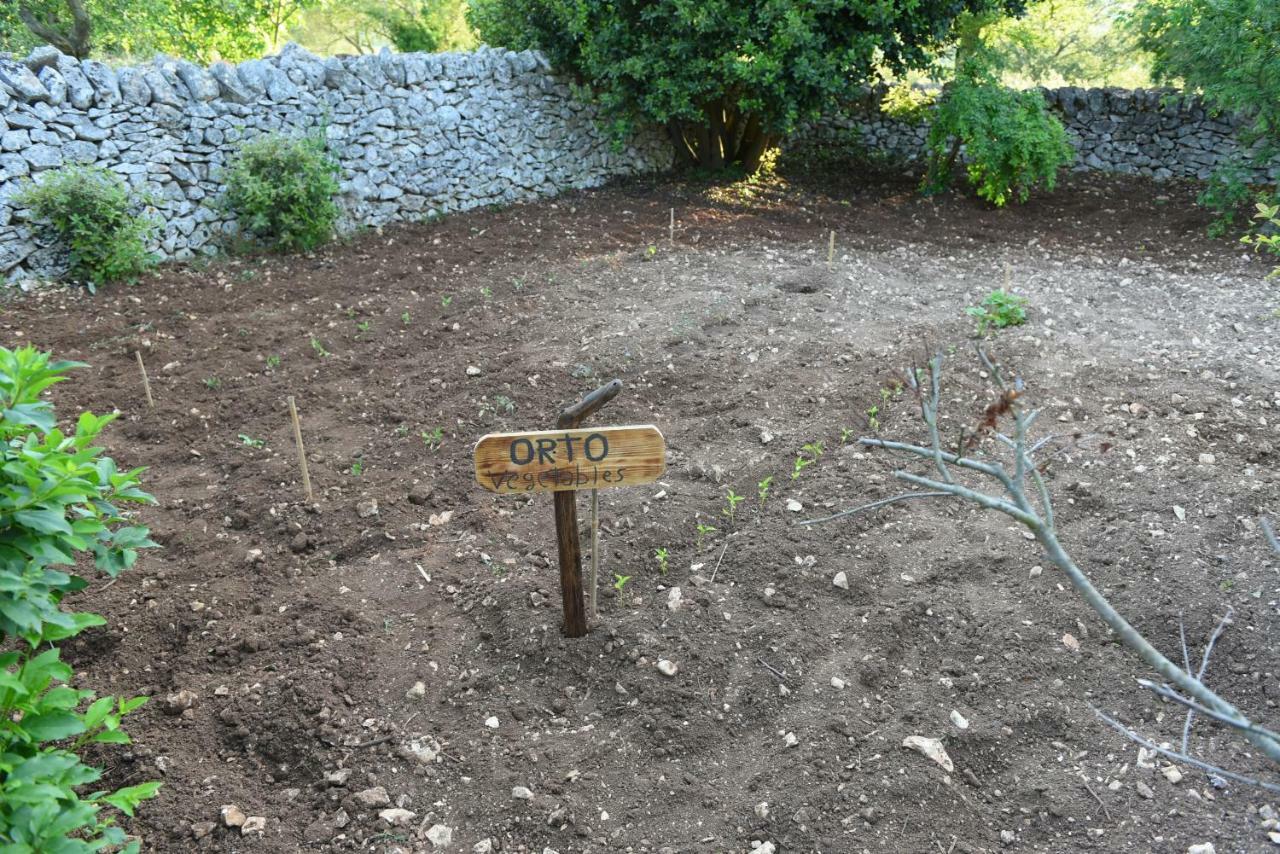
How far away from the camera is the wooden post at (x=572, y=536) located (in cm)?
280

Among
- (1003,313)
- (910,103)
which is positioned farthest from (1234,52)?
(1003,313)

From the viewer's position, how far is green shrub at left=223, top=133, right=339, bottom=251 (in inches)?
273

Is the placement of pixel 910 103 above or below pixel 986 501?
above

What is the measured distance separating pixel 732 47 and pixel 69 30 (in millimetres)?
7684

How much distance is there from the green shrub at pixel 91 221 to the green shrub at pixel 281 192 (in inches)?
30.3

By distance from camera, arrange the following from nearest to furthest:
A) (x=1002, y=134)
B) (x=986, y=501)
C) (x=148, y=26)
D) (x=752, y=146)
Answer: (x=986, y=501)
(x=1002, y=134)
(x=752, y=146)
(x=148, y=26)

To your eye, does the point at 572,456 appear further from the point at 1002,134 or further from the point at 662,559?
the point at 1002,134

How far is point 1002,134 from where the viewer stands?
24.9 feet

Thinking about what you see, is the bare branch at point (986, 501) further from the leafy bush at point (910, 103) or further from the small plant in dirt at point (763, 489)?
the leafy bush at point (910, 103)

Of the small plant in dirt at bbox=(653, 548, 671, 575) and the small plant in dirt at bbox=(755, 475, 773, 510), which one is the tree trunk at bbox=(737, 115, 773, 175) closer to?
the small plant in dirt at bbox=(755, 475, 773, 510)

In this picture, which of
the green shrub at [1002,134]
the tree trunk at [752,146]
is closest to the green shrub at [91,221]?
the tree trunk at [752,146]

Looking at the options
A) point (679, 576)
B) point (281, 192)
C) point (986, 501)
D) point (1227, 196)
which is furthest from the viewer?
point (1227, 196)

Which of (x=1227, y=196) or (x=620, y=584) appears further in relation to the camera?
(x=1227, y=196)

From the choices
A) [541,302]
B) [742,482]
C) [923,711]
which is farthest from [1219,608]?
[541,302]
